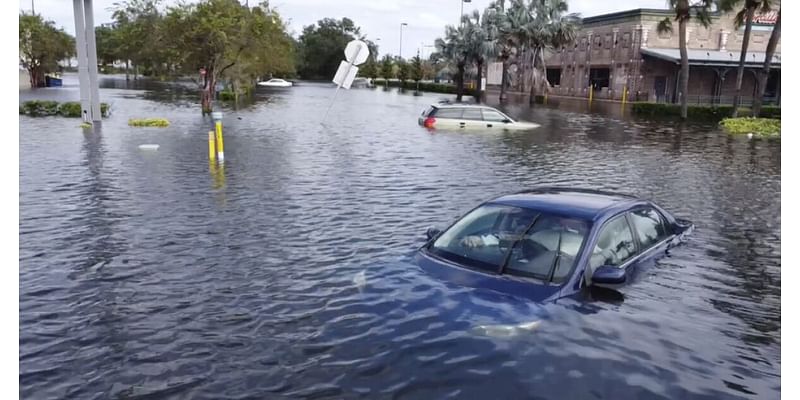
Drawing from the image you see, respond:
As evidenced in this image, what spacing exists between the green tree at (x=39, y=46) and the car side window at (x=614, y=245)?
6716 centimetres

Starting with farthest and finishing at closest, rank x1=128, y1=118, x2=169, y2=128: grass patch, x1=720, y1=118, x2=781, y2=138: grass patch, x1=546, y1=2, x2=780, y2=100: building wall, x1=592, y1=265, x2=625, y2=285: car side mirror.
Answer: x1=546, y1=2, x2=780, y2=100: building wall < x1=720, y1=118, x2=781, y2=138: grass patch < x1=128, y1=118, x2=169, y2=128: grass patch < x1=592, y1=265, x2=625, y2=285: car side mirror

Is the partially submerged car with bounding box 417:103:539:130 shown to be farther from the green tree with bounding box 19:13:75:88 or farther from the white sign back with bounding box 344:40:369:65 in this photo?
the green tree with bounding box 19:13:75:88

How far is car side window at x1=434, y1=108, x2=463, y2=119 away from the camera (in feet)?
91.7

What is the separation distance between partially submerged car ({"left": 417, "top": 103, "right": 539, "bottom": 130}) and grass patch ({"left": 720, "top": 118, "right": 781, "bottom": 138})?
10.6m

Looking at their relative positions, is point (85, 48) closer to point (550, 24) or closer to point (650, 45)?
point (550, 24)

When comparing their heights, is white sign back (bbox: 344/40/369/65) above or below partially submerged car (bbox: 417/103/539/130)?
above

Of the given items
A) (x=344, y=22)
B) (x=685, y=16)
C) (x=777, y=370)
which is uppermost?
(x=344, y=22)

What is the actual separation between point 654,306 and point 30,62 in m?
73.3

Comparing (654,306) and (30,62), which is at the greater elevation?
(30,62)

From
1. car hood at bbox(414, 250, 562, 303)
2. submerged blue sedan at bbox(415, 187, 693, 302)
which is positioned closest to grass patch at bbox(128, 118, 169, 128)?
submerged blue sedan at bbox(415, 187, 693, 302)

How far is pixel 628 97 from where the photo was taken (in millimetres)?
60438

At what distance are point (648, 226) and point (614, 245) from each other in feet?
3.69

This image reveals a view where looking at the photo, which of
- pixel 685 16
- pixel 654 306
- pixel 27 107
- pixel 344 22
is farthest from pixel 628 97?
pixel 344 22
